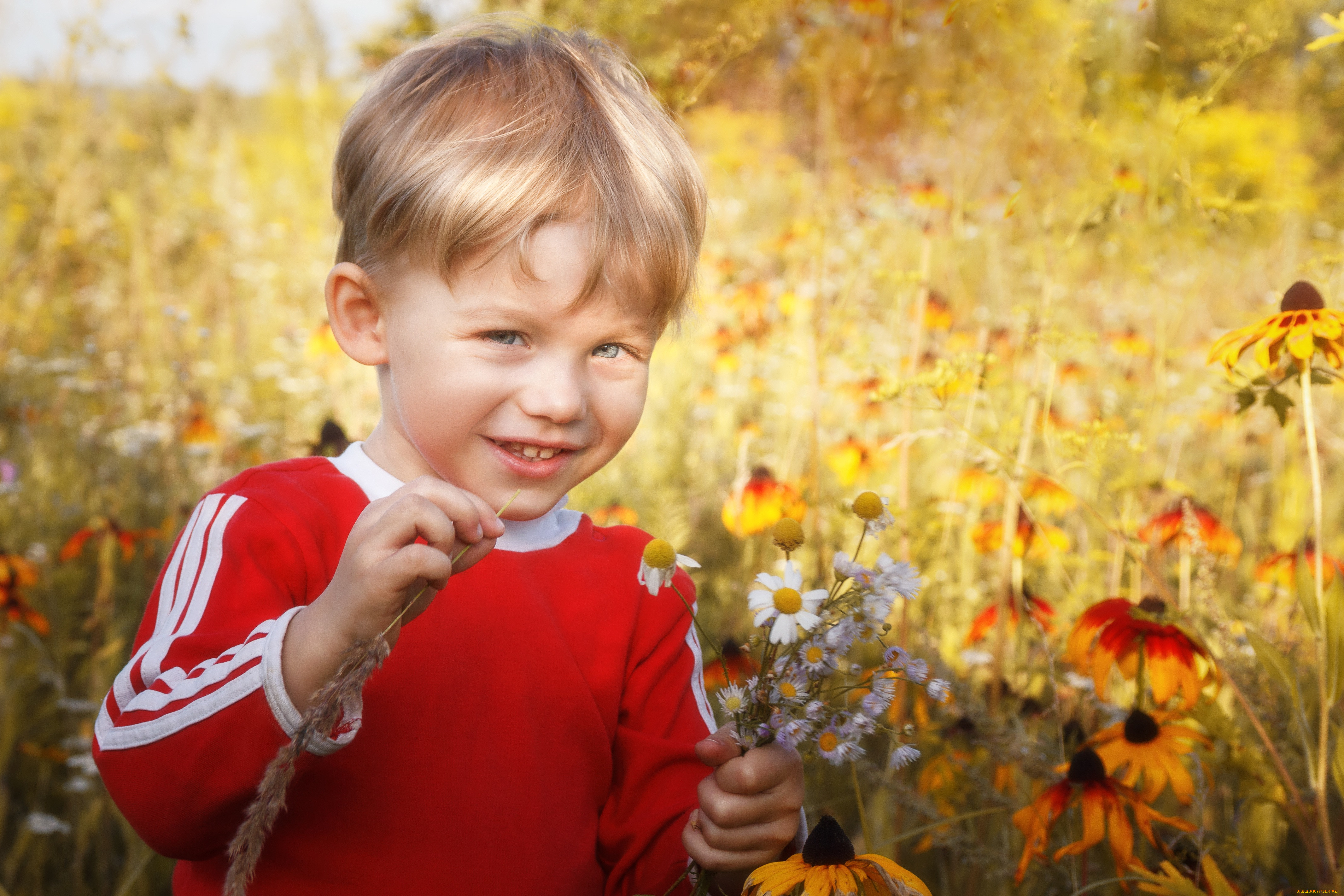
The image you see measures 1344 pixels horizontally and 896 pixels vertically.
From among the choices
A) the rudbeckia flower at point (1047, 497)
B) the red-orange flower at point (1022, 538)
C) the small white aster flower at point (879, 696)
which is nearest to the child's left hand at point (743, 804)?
the small white aster flower at point (879, 696)

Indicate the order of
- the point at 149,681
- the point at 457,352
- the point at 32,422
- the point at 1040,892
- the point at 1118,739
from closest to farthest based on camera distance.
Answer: the point at 149,681, the point at 457,352, the point at 1118,739, the point at 1040,892, the point at 32,422

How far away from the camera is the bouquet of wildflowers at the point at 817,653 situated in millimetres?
677

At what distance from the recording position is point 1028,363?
3.03 m

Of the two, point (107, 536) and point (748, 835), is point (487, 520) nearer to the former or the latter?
point (748, 835)

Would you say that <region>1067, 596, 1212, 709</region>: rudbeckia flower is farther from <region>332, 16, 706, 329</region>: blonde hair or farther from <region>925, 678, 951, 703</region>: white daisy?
<region>332, 16, 706, 329</region>: blonde hair

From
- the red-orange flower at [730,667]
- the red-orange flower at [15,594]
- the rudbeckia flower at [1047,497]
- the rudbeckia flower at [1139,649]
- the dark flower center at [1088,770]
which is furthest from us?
the rudbeckia flower at [1047,497]

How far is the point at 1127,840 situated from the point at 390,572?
0.92 m

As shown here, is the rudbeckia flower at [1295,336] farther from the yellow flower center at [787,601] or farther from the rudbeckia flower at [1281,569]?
the rudbeckia flower at [1281,569]

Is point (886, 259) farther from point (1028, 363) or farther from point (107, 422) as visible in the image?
point (107, 422)

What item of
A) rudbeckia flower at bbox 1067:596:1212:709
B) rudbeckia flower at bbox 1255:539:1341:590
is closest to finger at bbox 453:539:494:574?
rudbeckia flower at bbox 1067:596:1212:709

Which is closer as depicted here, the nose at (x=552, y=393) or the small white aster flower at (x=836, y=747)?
the small white aster flower at (x=836, y=747)

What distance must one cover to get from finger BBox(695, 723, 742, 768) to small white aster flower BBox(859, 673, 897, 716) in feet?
0.42

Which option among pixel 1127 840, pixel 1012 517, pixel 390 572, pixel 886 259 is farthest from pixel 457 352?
pixel 886 259

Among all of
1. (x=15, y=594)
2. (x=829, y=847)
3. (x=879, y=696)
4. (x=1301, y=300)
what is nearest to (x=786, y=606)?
(x=879, y=696)
